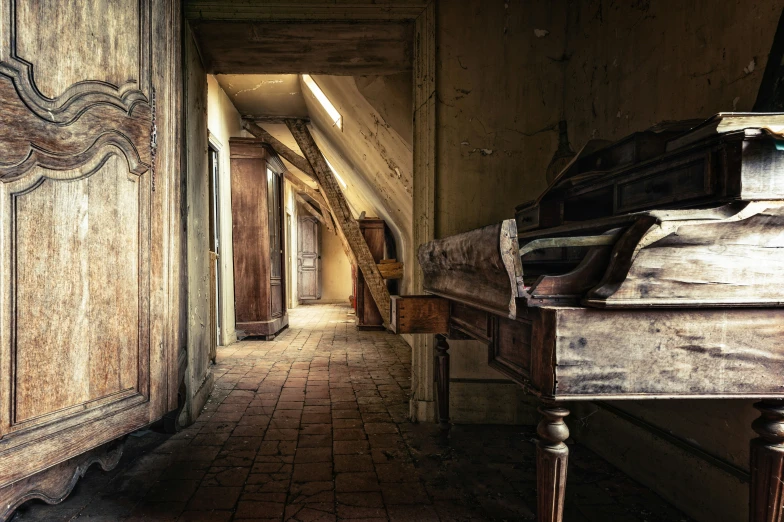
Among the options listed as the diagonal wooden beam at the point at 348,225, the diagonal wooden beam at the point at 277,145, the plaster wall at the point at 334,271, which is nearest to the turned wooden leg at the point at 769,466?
the diagonal wooden beam at the point at 348,225

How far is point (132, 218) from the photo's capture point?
75.9 inches

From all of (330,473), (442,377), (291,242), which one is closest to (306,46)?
(442,377)

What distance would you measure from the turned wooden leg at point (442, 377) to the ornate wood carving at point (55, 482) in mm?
1570

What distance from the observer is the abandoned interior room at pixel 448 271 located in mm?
1046

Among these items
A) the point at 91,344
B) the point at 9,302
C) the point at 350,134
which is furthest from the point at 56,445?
the point at 350,134

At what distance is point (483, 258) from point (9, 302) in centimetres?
163

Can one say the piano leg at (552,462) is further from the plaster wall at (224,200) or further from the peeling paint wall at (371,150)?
the plaster wall at (224,200)

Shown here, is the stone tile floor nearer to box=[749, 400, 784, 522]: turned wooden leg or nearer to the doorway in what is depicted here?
box=[749, 400, 784, 522]: turned wooden leg

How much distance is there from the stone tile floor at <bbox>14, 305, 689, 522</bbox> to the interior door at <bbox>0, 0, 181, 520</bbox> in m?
0.29

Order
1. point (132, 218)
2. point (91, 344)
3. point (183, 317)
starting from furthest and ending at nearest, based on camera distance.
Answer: point (183, 317), point (132, 218), point (91, 344)

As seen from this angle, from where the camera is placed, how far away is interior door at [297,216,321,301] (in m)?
12.1

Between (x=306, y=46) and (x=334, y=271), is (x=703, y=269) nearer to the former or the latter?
(x=306, y=46)

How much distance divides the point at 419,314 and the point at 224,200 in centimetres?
441

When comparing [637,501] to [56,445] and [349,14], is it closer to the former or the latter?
[56,445]
